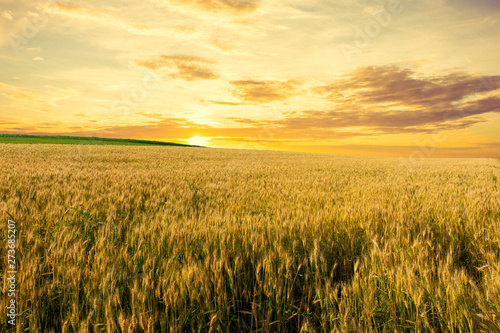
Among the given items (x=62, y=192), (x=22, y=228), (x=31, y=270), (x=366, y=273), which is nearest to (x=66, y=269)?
(x=31, y=270)

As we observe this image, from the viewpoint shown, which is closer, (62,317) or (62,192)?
(62,317)

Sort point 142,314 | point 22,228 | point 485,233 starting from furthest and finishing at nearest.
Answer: point 485,233 < point 22,228 < point 142,314

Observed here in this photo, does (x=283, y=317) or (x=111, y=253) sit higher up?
(x=111, y=253)

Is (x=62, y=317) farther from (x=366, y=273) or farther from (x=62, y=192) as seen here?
(x=62, y=192)

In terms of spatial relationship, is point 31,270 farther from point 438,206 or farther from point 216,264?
point 438,206

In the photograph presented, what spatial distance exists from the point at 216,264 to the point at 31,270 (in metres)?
1.54

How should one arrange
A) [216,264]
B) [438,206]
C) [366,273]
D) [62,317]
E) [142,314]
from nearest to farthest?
[142,314] → [62,317] → [216,264] → [366,273] → [438,206]

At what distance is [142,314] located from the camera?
1.63m

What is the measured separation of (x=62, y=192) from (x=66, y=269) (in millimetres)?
4055

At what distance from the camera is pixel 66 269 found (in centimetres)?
228

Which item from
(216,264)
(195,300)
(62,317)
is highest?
(216,264)

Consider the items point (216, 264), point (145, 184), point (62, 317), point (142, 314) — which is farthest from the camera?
point (145, 184)

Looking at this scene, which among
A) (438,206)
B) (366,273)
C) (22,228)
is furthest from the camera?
(438,206)

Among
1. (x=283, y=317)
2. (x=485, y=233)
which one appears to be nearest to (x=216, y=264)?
(x=283, y=317)
